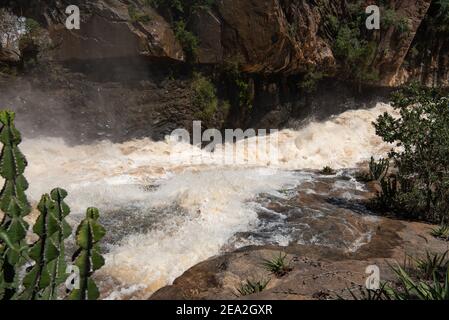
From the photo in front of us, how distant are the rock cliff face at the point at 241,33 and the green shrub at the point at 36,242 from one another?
9685 millimetres

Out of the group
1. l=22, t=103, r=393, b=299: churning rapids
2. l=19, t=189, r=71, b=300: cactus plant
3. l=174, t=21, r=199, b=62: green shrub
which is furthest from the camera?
l=174, t=21, r=199, b=62: green shrub

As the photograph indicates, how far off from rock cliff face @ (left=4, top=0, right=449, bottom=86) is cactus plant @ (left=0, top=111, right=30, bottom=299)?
9.63 m

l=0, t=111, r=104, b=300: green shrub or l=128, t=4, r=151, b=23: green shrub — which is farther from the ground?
l=128, t=4, r=151, b=23: green shrub

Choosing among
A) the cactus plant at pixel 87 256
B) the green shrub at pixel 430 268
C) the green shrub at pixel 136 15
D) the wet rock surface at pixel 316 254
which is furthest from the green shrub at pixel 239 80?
the cactus plant at pixel 87 256

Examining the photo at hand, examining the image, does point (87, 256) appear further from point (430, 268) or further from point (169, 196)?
point (169, 196)

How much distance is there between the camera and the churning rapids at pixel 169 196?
6.89m

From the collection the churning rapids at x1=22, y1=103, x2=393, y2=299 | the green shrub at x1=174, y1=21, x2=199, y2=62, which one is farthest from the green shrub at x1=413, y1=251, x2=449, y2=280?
the green shrub at x1=174, y1=21, x2=199, y2=62

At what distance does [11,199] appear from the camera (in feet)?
11.9

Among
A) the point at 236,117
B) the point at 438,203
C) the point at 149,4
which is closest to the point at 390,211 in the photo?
the point at 438,203

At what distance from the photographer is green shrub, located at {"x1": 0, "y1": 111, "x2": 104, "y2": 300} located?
10.8ft

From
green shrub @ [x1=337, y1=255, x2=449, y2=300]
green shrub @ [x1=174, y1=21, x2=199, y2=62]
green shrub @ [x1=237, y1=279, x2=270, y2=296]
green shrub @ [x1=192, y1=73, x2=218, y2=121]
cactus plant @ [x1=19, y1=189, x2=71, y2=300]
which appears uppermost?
green shrub @ [x1=174, y1=21, x2=199, y2=62]

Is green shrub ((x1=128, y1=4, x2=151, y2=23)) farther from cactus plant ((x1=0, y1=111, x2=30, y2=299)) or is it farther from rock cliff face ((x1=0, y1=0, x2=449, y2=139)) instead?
cactus plant ((x1=0, y1=111, x2=30, y2=299))

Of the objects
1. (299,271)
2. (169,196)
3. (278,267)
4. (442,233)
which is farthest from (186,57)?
(299,271)

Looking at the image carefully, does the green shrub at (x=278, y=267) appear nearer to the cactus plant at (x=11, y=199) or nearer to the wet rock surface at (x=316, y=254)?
the wet rock surface at (x=316, y=254)
